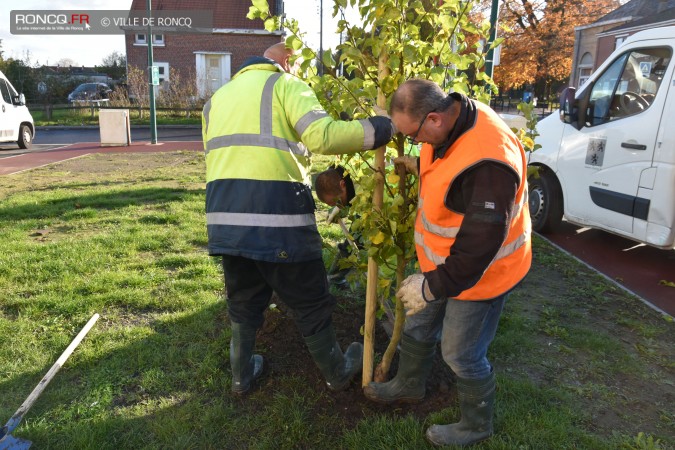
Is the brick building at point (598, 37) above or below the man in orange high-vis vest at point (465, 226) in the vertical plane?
above

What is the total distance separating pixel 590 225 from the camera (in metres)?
6.02

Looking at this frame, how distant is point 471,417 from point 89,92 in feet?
111

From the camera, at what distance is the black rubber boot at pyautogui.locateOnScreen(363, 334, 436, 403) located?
2.74 metres

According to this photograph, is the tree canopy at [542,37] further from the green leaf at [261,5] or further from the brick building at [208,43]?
the green leaf at [261,5]

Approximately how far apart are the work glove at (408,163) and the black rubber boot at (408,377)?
2.88ft

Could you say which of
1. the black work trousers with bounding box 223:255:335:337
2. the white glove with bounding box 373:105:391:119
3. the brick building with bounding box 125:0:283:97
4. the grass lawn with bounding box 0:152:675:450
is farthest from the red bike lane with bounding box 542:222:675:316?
the brick building with bounding box 125:0:283:97

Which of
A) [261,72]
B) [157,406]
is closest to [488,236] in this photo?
[261,72]

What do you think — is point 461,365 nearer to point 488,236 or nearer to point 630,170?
point 488,236

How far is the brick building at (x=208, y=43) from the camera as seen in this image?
32.6 m

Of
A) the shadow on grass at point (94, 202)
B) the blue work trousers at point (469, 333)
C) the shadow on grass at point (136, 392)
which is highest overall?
the blue work trousers at point (469, 333)

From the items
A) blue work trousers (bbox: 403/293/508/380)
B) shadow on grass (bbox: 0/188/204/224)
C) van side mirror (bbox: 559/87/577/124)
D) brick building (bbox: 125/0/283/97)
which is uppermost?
brick building (bbox: 125/0/283/97)

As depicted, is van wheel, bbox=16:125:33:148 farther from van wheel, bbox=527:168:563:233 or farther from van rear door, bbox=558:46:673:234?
van rear door, bbox=558:46:673:234

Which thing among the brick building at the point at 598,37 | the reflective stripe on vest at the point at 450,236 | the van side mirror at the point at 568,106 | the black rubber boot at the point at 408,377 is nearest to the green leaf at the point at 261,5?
the reflective stripe on vest at the point at 450,236

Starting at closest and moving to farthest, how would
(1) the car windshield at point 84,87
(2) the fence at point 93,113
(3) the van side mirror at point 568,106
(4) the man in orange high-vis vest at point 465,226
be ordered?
1. (4) the man in orange high-vis vest at point 465,226
2. (3) the van side mirror at point 568,106
3. (2) the fence at point 93,113
4. (1) the car windshield at point 84,87
